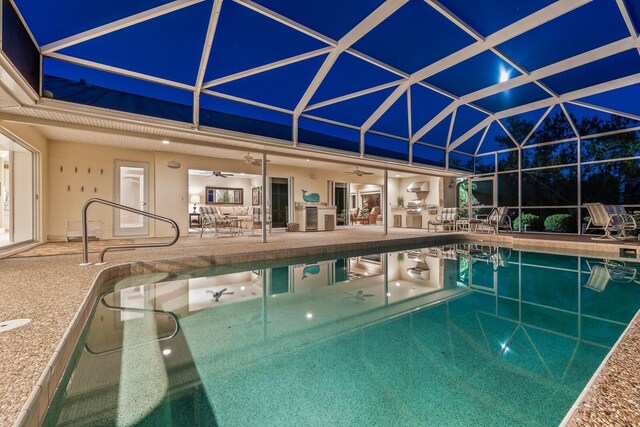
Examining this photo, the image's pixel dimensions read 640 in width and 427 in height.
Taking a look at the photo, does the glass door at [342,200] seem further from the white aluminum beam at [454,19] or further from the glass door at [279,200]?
the white aluminum beam at [454,19]

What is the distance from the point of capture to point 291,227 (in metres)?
11.5

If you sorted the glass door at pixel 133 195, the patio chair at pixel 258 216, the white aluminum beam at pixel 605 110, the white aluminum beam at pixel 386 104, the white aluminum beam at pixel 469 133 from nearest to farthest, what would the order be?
the white aluminum beam at pixel 386 104 → the glass door at pixel 133 195 → the white aluminum beam at pixel 605 110 → the white aluminum beam at pixel 469 133 → the patio chair at pixel 258 216

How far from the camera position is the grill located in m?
13.9

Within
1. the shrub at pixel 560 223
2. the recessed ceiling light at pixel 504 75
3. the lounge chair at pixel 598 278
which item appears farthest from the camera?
the shrub at pixel 560 223

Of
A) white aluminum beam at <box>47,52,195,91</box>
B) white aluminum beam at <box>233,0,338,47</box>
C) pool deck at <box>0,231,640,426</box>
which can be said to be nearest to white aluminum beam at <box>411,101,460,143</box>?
white aluminum beam at <box>233,0,338,47</box>

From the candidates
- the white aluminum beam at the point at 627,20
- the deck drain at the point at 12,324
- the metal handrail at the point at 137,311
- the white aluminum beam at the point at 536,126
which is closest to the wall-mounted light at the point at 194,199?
the metal handrail at the point at 137,311

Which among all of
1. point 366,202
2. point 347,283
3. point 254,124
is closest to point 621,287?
point 347,283

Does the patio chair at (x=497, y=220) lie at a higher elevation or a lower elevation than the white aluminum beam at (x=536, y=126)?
lower

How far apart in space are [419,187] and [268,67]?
33.3 feet

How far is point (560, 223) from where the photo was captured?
10.6 metres

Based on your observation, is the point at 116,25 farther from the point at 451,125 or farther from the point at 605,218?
the point at 605,218

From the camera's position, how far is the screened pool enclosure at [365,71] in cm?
465

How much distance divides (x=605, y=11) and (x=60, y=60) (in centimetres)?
925

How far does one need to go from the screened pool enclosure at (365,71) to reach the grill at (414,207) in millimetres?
3889
